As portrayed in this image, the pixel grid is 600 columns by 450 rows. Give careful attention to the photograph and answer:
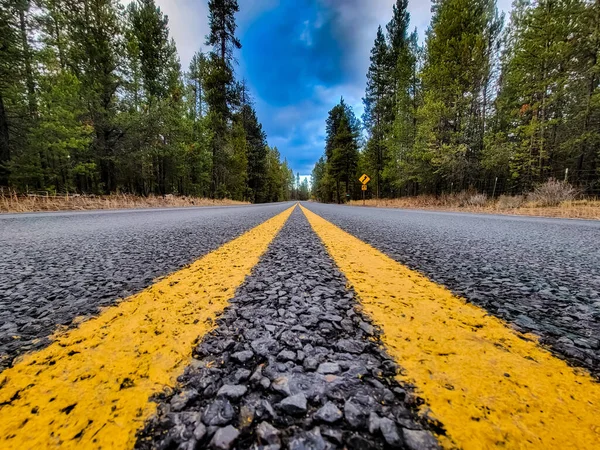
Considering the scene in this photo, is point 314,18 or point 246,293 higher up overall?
point 314,18

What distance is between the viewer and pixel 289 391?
495 millimetres

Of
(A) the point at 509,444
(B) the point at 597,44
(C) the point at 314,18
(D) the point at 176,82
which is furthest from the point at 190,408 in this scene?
(C) the point at 314,18

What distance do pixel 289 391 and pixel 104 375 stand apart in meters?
0.39

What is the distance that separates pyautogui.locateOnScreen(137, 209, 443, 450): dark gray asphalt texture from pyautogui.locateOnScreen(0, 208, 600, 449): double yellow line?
1.6 inches

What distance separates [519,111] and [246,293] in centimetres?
1872

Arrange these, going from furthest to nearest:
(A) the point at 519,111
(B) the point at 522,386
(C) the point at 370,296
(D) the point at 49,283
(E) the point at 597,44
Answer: (A) the point at 519,111
(E) the point at 597,44
(D) the point at 49,283
(C) the point at 370,296
(B) the point at 522,386

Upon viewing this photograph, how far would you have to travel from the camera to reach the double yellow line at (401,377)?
400mm

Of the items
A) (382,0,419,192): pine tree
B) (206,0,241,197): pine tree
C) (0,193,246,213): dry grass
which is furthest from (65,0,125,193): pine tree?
(382,0,419,192): pine tree

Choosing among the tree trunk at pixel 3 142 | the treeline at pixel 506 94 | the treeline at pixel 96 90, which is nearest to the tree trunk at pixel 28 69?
the treeline at pixel 96 90

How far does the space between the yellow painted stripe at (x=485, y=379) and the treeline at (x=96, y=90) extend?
15.2 m

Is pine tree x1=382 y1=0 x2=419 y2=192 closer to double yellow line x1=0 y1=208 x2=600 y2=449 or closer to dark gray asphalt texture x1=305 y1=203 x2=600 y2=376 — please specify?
dark gray asphalt texture x1=305 y1=203 x2=600 y2=376

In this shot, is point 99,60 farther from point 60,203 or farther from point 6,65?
point 60,203

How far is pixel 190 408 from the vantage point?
44cm

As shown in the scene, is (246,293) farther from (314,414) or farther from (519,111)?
(519,111)
